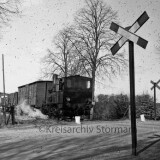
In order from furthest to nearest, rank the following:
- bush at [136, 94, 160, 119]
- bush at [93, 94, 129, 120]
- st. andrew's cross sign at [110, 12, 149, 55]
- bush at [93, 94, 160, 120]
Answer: bush at [93, 94, 129, 120] < bush at [93, 94, 160, 120] < bush at [136, 94, 160, 119] < st. andrew's cross sign at [110, 12, 149, 55]

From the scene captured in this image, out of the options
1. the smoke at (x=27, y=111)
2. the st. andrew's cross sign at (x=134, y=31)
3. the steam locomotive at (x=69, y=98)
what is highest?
the st. andrew's cross sign at (x=134, y=31)

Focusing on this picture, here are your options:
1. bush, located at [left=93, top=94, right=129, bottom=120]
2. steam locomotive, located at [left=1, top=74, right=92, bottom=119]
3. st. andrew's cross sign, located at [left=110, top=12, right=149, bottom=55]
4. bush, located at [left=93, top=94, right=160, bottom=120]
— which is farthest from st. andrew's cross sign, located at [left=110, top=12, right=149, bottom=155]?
bush, located at [left=93, top=94, right=129, bottom=120]

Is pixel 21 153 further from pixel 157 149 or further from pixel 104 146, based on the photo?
pixel 157 149

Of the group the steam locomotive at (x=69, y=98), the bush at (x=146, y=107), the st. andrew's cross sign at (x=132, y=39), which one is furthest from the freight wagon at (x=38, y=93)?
the st. andrew's cross sign at (x=132, y=39)

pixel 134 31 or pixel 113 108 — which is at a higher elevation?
pixel 134 31

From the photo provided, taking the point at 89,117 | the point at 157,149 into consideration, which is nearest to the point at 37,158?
the point at 157,149

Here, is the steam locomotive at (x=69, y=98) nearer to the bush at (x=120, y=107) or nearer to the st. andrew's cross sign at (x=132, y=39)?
the bush at (x=120, y=107)

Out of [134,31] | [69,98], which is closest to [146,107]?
[69,98]

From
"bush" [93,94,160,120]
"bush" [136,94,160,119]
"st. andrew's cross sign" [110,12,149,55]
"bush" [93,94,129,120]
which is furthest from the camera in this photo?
"bush" [93,94,129,120]

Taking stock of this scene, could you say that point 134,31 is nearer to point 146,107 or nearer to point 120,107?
point 146,107

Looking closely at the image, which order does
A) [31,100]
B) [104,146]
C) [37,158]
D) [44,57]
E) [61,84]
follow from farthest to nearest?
→ [44,57] → [31,100] → [61,84] → [104,146] → [37,158]

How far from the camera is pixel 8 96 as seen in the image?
140ft

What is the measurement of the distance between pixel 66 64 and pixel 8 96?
11.5m

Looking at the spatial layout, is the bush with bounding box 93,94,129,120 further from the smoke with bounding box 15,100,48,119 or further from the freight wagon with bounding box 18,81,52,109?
the smoke with bounding box 15,100,48,119
